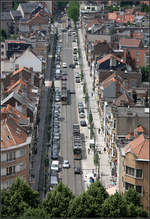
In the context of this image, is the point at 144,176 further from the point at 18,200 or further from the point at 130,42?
the point at 130,42

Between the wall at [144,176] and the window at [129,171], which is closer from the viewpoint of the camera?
the wall at [144,176]

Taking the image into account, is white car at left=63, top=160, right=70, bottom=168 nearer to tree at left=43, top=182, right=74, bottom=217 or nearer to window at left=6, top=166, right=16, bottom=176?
window at left=6, top=166, right=16, bottom=176

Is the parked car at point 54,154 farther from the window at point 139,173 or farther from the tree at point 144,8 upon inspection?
the tree at point 144,8

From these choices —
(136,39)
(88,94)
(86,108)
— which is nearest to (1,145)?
(86,108)

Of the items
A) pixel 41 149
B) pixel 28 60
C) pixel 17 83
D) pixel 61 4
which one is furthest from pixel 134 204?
pixel 61 4

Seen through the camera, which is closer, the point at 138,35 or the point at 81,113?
the point at 81,113

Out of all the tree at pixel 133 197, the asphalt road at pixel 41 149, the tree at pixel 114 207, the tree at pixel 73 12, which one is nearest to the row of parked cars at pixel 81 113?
the asphalt road at pixel 41 149

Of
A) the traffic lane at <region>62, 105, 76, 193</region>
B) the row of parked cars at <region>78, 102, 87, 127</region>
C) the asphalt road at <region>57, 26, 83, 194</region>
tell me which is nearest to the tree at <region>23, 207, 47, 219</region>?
the asphalt road at <region>57, 26, 83, 194</region>
